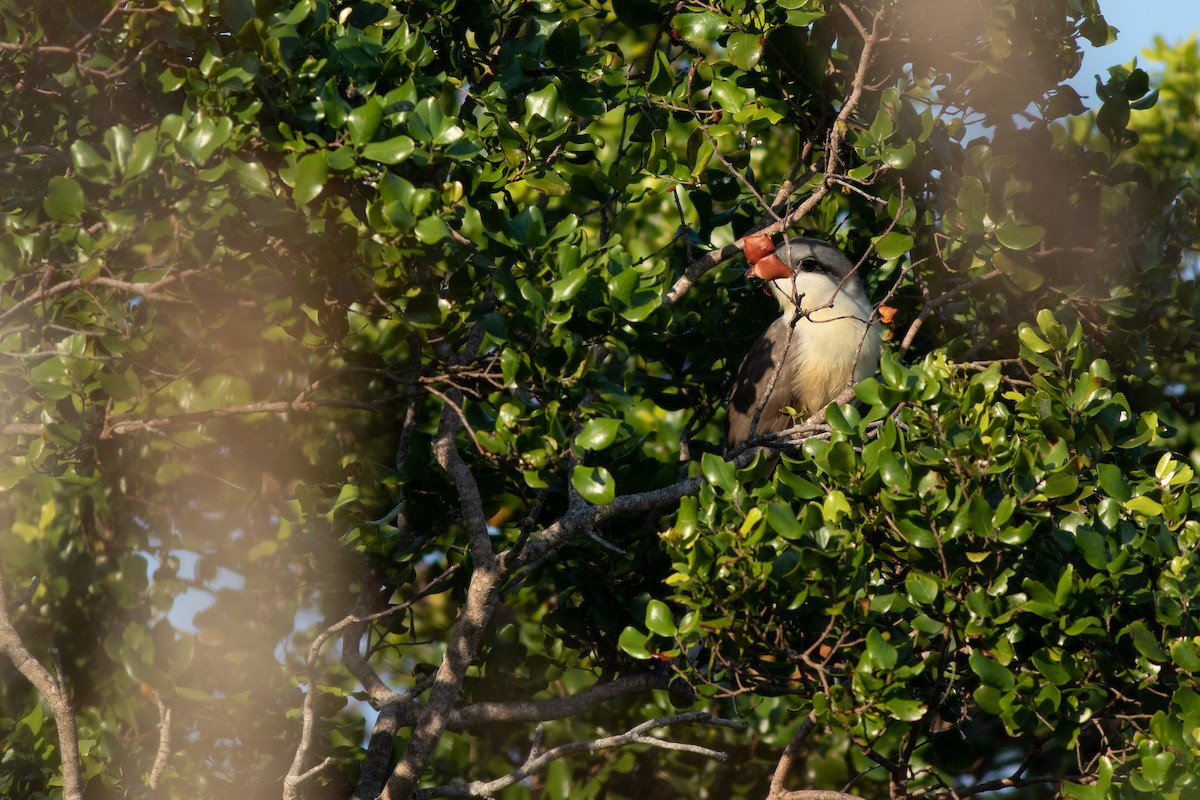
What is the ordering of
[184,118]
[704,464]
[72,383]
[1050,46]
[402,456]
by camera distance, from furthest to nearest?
1. [402,456]
2. [1050,46]
3. [72,383]
4. [704,464]
5. [184,118]

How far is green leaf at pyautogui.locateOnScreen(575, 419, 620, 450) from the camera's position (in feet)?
10.8

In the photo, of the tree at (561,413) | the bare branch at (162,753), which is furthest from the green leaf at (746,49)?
the bare branch at (162,753)

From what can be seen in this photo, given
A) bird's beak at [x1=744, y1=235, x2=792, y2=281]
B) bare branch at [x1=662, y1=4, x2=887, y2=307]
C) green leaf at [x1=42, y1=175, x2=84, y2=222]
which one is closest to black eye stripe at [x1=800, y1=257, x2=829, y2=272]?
bird's beak at [x1=744, y1=235, x2=792, y2=281]

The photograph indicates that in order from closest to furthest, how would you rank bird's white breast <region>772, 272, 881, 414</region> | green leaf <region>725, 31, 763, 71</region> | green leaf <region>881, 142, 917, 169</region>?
green leaf <region>881, 142, 917, 169</region> → green leaf <region>725, 31, 763, 71</region> → bird's white breast <region>772, 272, 881, 414</region>

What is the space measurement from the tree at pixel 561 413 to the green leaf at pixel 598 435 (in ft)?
0.05

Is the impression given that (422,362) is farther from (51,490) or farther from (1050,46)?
(1050,46)

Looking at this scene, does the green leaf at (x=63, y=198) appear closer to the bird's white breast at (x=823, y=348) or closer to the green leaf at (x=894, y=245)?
the green leaf at (x=894, y=245)

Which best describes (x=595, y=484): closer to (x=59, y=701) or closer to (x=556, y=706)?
(x=556, y=706)

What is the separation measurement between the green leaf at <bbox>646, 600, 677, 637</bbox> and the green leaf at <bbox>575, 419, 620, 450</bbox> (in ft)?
1.63

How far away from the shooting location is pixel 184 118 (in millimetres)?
3229

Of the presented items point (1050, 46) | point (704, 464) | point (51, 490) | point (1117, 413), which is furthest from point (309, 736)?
point (1050, 46)

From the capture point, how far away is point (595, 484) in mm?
3318

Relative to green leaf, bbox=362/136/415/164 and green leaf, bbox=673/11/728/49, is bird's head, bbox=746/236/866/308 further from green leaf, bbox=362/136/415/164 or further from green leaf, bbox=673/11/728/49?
green leaf, bbox=362/136/415/164

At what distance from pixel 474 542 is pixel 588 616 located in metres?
0.82
